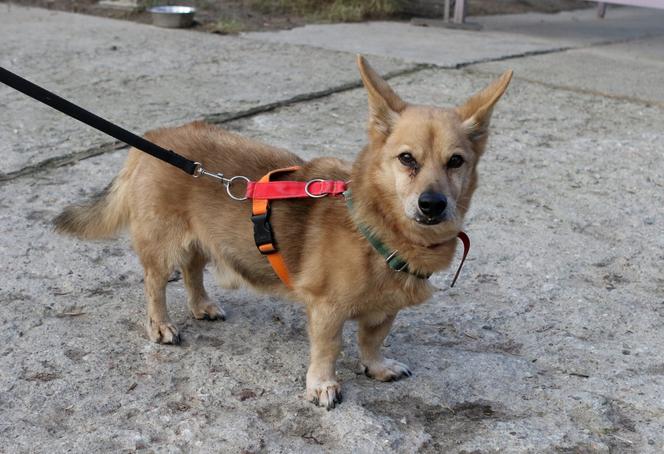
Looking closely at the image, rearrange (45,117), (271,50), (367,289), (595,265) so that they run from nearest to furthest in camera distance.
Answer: (367,289)
(595,265)
(45,117)
(271,50)

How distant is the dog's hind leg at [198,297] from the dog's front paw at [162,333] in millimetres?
227

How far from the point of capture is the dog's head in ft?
9.52

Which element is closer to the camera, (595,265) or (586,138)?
(595,265)

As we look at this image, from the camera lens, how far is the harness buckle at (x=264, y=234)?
3.21m

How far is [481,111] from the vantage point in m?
3.08

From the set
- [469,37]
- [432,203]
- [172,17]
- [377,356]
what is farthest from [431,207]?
[469,37]

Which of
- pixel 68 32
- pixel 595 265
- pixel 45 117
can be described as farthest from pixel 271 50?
pixel 595 265

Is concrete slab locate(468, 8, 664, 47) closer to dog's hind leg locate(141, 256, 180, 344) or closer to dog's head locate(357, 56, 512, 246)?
dog's head locate(357, 56, 512, 246)

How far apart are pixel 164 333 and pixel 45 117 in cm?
311

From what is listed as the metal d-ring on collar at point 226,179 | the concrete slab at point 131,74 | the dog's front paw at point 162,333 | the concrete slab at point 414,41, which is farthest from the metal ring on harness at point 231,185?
Result: the concrete slab at point 414,41

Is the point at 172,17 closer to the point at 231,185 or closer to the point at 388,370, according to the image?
the point at 231,185

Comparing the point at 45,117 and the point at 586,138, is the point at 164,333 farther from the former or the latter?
the point at 586,138

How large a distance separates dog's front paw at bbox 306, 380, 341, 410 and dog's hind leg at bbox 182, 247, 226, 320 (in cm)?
76

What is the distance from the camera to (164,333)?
3.47 m
